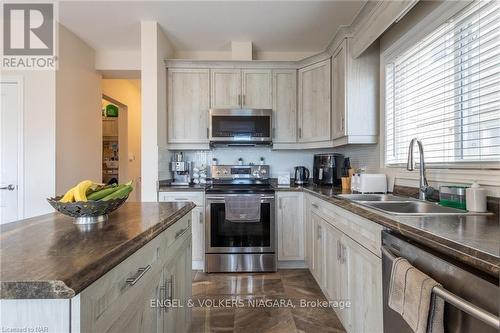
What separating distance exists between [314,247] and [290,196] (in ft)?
2.05

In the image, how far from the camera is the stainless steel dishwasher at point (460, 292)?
2.23ft

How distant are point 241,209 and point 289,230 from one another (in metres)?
0.59

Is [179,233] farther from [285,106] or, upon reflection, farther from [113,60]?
[113,60]

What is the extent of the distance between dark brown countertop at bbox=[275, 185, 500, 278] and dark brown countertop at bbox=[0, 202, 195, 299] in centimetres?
95

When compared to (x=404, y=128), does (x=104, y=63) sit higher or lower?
higher

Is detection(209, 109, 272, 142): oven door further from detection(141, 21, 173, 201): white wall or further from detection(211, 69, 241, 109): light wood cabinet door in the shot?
detection(141, 21, 173, 201): white wall

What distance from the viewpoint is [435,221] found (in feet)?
3.76

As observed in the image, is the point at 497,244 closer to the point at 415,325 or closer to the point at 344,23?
the point at 415,325

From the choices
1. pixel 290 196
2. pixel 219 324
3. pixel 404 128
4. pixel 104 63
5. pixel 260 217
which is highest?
pixel 104 63

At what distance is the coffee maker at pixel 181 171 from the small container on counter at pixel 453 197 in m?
2.71

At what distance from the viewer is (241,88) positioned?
3402 millimetres

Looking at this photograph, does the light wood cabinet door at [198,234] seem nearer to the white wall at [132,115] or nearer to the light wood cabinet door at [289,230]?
the light wood cabinet door at [289,230]

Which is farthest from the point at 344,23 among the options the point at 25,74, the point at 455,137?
the point at 25,74

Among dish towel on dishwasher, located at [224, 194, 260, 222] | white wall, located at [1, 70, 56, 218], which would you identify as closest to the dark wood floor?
dish towel on dishwasher, located at [224, 194, 260, 222]
